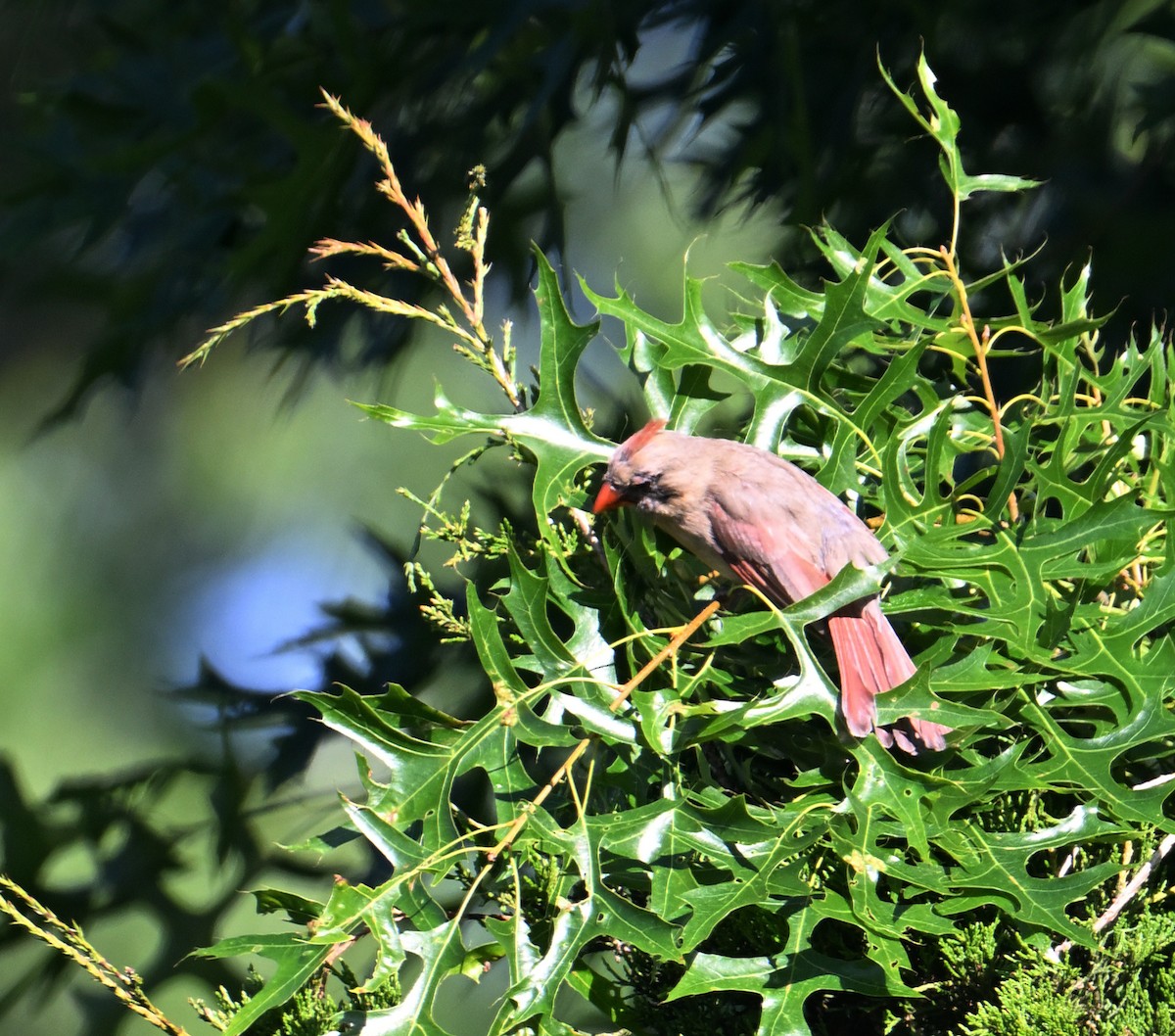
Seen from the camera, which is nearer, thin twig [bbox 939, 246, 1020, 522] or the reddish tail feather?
the reddish tail feather

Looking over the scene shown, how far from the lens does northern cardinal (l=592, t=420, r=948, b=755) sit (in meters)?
0.68

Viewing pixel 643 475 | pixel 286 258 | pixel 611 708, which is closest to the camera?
pixel 611 708

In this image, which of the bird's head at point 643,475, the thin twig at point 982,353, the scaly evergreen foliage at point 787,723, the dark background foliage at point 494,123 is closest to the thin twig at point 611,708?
the scaly evergreen foliage at point 787,723

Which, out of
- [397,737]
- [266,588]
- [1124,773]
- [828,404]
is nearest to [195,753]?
[266,588]

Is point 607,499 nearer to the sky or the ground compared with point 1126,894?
nearer to the sky

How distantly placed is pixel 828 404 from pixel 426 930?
40 cm

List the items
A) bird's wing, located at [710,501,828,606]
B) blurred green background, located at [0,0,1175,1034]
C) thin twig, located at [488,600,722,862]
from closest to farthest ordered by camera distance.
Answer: thin twig, located at [488,600,722,862] → bird's wing, located at [710,501,828,606] → blurred green background, located at [0,0,1175,1034]

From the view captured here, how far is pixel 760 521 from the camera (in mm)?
698

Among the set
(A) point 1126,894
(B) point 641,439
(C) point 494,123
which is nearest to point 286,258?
(C) point 494,123

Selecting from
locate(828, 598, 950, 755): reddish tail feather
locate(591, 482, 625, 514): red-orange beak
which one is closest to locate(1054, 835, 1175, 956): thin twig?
locate(828, 598, 950, 755): reddish tail feather

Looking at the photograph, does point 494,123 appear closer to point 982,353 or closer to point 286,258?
point 286,258

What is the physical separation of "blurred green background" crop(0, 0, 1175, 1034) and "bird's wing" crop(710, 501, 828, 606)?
382 millimetres

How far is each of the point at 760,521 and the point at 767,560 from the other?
25mm

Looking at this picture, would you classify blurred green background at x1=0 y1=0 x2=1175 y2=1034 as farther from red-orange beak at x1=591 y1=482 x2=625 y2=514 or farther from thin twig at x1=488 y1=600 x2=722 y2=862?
thin twig at x1=488 y1=600 x2=722 y2=862
